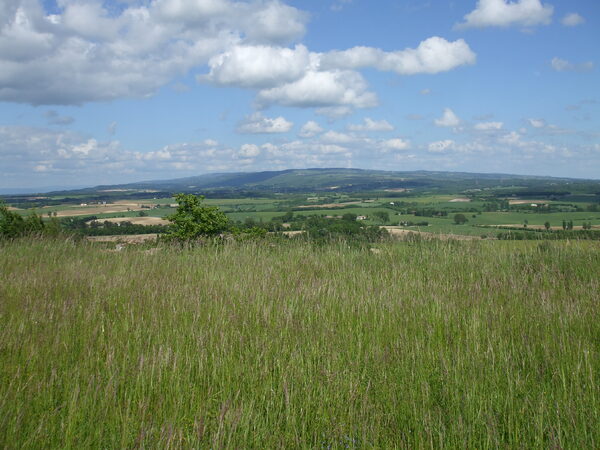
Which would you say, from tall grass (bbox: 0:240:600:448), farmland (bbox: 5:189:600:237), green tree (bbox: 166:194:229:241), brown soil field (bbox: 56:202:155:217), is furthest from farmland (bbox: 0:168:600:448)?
brown soil field (bbox: 56:202:155:217)

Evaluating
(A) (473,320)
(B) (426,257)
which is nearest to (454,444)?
(A) (473,320)

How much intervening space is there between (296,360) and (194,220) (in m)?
10.3

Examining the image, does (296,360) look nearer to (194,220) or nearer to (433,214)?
(194,220)

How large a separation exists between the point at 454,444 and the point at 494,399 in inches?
28.2

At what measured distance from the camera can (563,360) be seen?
138 inches

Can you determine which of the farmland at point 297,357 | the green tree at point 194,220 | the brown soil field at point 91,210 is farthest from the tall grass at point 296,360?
the brown soil field at point 91,210

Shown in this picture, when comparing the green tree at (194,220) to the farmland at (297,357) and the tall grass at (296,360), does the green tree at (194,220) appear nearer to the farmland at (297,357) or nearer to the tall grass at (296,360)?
the farmland at (297,357)

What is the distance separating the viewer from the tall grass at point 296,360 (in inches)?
102

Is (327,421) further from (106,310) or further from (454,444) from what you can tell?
(106,310)

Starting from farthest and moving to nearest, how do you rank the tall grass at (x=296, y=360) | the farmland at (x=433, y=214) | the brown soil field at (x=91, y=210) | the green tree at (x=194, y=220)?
the brown soil field at (x=91, y=210), the farmland at (x=433, y=214), the green tree at (x=194, y=220), the tall grass at (x=296, y=360)

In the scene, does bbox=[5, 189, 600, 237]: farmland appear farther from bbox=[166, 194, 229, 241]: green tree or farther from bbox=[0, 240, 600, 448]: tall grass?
bbox=[0, 240, 600, 448]: tall grass

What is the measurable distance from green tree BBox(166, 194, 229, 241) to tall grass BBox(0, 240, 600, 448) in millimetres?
5841

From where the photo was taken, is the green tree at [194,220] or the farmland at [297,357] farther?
the green tree at [194,220]

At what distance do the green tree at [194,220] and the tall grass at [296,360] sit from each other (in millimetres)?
5841
